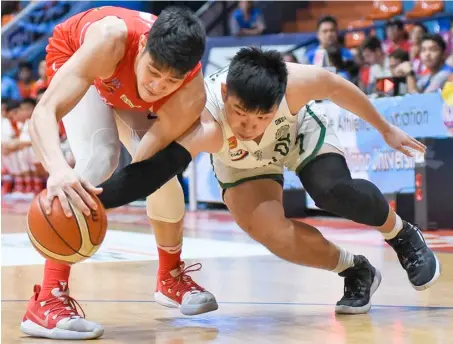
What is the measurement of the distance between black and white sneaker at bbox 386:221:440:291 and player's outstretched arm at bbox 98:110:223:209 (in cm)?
104

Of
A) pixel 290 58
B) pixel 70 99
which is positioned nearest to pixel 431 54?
pixel 290 58

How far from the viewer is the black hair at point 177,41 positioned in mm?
3195

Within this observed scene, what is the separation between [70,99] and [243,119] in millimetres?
676

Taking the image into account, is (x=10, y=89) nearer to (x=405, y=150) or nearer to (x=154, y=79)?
(x=405, y=150)

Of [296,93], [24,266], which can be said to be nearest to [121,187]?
[296,93]

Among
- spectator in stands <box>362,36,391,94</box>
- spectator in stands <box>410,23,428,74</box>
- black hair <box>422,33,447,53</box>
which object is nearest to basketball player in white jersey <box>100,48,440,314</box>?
black hair <box>422,33,447,53</box>

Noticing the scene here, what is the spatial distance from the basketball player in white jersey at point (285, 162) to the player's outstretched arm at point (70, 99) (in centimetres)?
31

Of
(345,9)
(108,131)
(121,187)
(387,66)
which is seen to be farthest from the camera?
(345,9)

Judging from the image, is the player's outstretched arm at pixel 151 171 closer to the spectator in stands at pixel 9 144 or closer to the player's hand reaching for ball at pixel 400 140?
the player's hand reaching for ball at pixel 400 140

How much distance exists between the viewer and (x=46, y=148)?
3072mm

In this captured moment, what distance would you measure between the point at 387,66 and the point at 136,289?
18.4 ft

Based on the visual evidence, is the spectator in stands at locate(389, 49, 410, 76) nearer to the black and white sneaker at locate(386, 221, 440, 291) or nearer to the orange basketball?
the black and white sneaker at locate(386, 221, 440, 291)

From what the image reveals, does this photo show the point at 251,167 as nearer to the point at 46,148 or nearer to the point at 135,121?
the point at 135,121

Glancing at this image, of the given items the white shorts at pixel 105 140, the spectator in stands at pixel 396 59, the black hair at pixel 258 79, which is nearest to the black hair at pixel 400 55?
the spectator in stands at pixel 396 59
